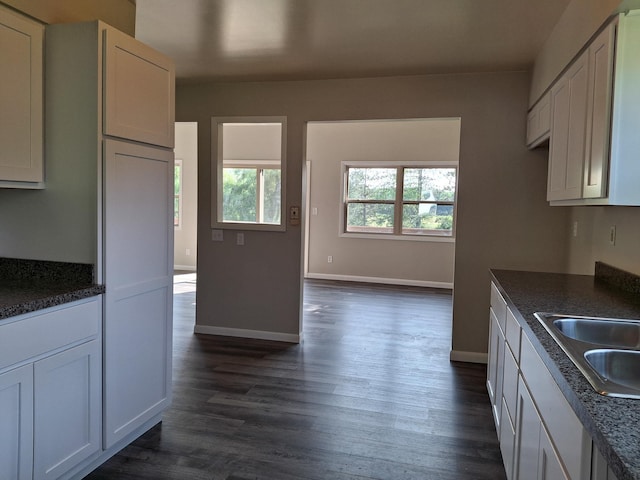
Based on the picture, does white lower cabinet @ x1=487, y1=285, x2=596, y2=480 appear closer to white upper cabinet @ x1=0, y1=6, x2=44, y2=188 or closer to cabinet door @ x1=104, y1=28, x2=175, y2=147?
cabinet door @ x1=104, y1=28, x2=175, y2=147

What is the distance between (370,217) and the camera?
8266 millimetres

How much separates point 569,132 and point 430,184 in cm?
542

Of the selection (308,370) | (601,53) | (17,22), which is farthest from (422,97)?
(17,22)

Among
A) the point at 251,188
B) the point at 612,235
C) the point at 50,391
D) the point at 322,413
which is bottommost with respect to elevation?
the point at 322,413

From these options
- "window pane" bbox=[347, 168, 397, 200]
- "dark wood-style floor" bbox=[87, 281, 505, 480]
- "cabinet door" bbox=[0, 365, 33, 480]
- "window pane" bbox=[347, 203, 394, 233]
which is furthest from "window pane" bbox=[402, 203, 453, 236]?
"cabinet door" bbox=[0, 365, 33, 480]

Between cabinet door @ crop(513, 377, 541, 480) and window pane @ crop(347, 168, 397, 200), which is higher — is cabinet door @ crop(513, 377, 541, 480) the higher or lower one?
the lower one

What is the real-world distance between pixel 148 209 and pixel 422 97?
8.68ft

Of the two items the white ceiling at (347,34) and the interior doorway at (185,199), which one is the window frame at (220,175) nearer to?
the white ceiling at (347,34)

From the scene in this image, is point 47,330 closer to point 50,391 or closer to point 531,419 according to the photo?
point 50,391

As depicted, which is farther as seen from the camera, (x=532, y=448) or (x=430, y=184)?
(x=430, y=184)

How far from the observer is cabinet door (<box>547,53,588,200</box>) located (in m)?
2.31

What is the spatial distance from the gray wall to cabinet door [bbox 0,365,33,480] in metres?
2.86

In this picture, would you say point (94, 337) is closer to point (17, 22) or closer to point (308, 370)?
point (17, 22)

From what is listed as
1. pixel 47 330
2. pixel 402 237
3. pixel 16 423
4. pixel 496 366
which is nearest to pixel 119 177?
pixel 47 330
